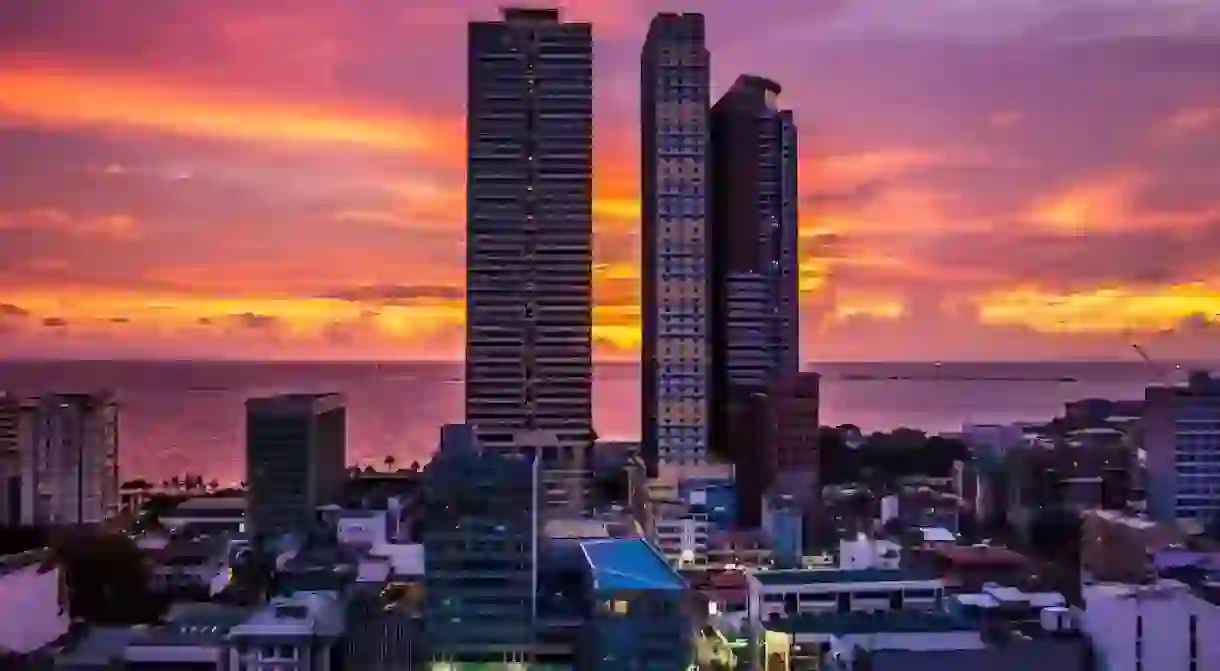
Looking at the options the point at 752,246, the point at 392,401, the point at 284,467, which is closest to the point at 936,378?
the point at 392,401

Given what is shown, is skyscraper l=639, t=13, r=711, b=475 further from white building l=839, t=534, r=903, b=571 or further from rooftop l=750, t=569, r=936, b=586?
rooftop l=750, t=569, r=936, b=586

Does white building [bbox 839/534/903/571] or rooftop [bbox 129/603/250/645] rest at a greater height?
white building [bbox 839/534/903/571]

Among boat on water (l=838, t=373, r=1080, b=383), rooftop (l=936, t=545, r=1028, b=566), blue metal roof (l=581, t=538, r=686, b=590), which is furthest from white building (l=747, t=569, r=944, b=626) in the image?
boat on water (l=838, t=373, r=1080, b=383)

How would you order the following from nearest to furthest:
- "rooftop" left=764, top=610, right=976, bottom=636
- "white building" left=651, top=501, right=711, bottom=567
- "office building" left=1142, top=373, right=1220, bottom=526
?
"rooftop" left=764, top=610, right=976, bottom=636, "white building" left=651, top=501, right=711, bottom=567, "office building" left=1142, top=373, right=1220, bottom=526

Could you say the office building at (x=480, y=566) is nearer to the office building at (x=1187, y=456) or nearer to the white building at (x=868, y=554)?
the white building at (x=868, y=554)

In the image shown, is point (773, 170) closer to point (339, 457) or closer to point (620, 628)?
point (339, 457)

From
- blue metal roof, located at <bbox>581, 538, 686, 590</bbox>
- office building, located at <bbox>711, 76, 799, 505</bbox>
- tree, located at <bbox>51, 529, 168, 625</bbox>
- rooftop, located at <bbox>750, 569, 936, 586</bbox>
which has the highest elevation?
office building, located at <bbox>711, 76, 799, 505</bbox>

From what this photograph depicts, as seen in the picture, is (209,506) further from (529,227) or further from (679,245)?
(679,245)
